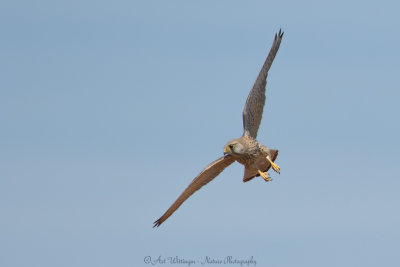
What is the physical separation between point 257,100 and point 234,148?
5.42ft

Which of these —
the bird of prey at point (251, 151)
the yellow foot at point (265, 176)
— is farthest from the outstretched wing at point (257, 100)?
the yellow foot at point (265, 176)

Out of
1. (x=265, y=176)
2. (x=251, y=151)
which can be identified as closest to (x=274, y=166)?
(x=265, y=176)

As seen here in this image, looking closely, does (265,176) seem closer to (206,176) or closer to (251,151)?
(251,151)

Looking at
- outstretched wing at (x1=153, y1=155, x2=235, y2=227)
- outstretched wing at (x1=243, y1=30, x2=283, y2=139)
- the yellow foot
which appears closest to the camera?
outstretched wing at (x1=243, y1=30, x2=283, y2=139)

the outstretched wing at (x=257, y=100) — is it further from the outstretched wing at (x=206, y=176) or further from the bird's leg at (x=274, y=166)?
the outstretched wing at (x=206, y=176)

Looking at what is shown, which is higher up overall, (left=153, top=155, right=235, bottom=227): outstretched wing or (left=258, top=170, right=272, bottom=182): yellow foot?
(left=153, top=155, right=235, bottom=227): outstretched wing

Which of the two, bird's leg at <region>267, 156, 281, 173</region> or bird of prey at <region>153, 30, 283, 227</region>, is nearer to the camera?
bird of prey at <region>153, 30, 283, 227</region>

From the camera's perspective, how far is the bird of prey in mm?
29500

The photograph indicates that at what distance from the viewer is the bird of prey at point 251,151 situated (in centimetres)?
2950

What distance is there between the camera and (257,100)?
29.7 metres

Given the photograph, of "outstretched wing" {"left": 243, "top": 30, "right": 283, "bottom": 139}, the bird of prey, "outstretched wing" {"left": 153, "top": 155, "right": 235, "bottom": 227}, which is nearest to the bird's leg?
the bird of prey

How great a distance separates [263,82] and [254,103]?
0.70 metres

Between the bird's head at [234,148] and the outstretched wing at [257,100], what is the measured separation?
2.62 ft

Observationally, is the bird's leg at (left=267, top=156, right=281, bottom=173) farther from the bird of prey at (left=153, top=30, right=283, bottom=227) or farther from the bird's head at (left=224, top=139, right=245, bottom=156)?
the bird's head at (left=224, top=139, right=245, bottom=156)
